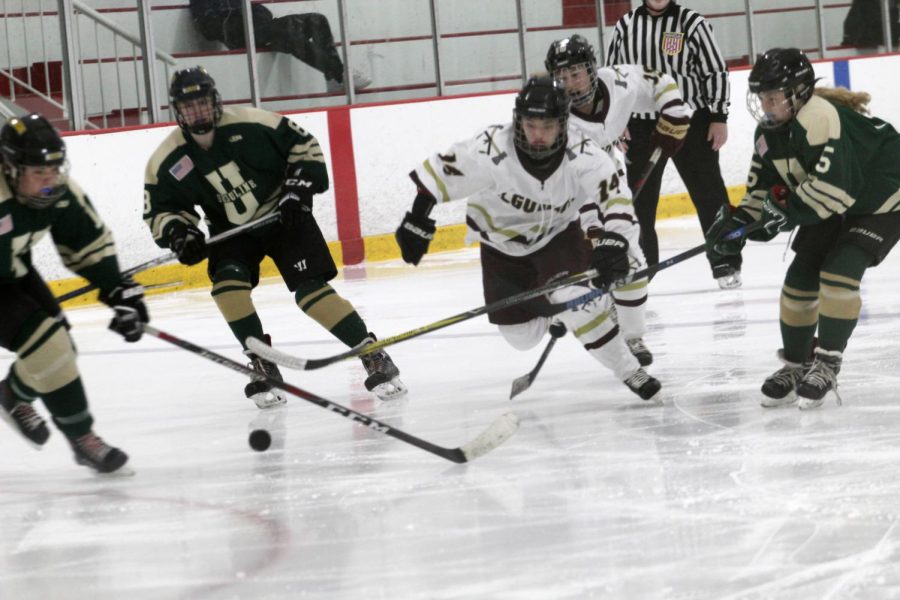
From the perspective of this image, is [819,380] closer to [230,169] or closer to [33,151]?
[230,169]

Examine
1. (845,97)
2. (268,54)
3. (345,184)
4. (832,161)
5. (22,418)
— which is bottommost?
(22,418)

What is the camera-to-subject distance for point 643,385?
127 inches

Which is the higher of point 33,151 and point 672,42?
point 672,42

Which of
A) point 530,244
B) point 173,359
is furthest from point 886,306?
point 173,359

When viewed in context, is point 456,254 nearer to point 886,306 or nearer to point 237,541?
point 886,306

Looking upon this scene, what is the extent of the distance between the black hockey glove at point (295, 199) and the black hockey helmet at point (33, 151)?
82cm

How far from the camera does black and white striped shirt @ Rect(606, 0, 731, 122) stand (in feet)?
15.4

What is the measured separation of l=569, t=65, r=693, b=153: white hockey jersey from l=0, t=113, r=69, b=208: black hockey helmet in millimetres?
1469

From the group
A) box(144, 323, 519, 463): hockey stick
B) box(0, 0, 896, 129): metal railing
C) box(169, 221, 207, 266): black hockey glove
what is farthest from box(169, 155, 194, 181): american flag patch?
box(0, 0, 896, 129): metal railing

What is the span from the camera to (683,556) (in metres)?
2.06

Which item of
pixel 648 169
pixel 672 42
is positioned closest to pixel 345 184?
pixel 672 42

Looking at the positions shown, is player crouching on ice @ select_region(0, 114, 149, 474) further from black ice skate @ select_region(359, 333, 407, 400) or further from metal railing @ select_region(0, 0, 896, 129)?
metal railing @ select_region(0, 0, 896, 129)

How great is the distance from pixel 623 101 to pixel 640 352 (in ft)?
2.33

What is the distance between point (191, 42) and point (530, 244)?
162 inches
